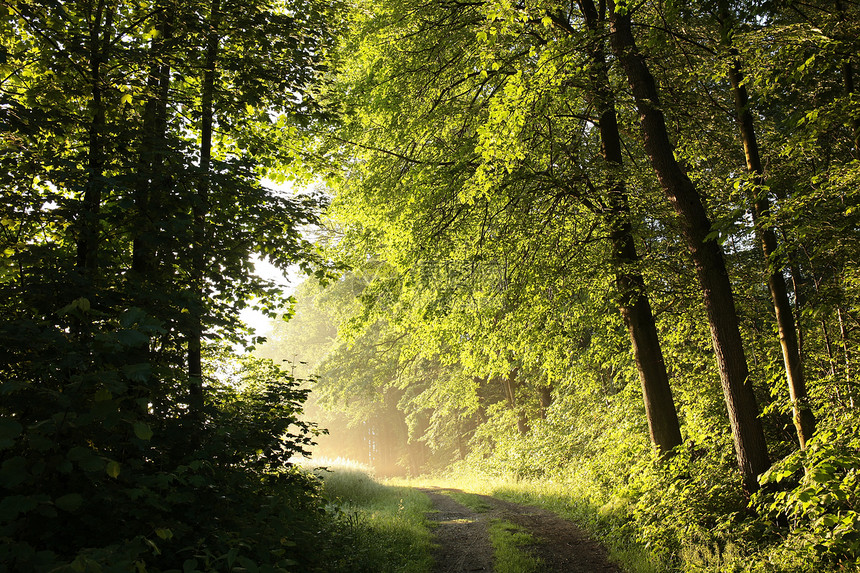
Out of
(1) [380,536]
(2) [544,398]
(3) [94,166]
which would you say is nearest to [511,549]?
(1) [380,536]

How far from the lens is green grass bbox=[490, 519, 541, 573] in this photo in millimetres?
6660

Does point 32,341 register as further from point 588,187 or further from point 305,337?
point 305,337

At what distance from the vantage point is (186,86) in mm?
6570

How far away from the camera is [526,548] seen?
7754 millimetres

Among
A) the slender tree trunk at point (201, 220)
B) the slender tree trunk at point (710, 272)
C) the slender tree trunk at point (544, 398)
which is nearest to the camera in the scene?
the slender tree trunk at point (201, 220)

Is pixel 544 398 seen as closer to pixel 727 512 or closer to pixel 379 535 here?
pixel 379 535

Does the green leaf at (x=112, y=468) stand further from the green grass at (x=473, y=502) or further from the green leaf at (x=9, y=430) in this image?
the green grass at (x=473, y=502)

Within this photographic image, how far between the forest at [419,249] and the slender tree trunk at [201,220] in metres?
0.05

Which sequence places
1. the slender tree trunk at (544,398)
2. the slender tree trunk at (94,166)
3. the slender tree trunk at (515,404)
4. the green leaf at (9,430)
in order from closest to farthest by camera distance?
the green leaf at (9,430)
the slender tree trunk at (94,166)
the slender tree trunk at (544,398)
the slender tree trunk at (515,404)

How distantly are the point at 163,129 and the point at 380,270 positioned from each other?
617 centimetres

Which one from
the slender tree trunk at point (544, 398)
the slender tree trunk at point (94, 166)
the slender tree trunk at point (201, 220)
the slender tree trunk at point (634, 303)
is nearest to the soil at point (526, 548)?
the slender tree trunk at point (634, 303)

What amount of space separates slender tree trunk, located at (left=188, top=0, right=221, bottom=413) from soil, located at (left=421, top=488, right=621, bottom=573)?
4304 mm

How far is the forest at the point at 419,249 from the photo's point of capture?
3521 millimetres

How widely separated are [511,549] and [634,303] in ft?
14.3
